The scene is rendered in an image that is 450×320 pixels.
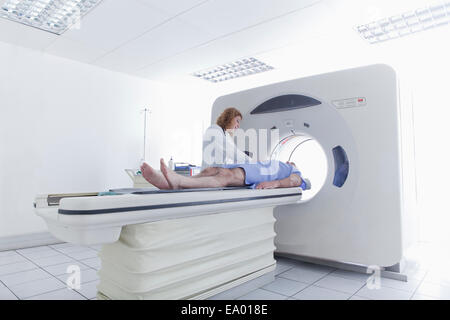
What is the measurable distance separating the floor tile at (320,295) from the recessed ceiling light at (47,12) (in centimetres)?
239

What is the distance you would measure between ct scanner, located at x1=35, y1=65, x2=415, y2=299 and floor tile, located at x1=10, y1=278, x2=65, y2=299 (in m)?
0.58

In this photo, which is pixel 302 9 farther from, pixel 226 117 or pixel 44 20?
pixel 44 20

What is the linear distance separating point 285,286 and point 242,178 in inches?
24.9

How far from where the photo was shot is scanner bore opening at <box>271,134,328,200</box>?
7.31 ft

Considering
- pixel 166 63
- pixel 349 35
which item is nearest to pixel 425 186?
pixel 349 35

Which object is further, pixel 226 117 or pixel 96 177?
pixel 96 177

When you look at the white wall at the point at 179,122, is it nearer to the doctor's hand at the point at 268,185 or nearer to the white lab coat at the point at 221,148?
the white lab coat at the point at 221,148

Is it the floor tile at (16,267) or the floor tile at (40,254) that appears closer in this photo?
the floor tile at (16,267)

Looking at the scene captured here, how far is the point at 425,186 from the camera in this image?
296 centimetres

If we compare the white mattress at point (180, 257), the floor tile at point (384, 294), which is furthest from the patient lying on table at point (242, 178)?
the floor tile at point (384, 294)

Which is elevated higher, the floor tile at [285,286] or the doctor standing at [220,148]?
the doctor standing at [220,148]

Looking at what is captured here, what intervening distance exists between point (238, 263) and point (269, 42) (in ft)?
7.30

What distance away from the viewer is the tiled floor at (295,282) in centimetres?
157

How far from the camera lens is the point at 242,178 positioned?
5.82 feet
